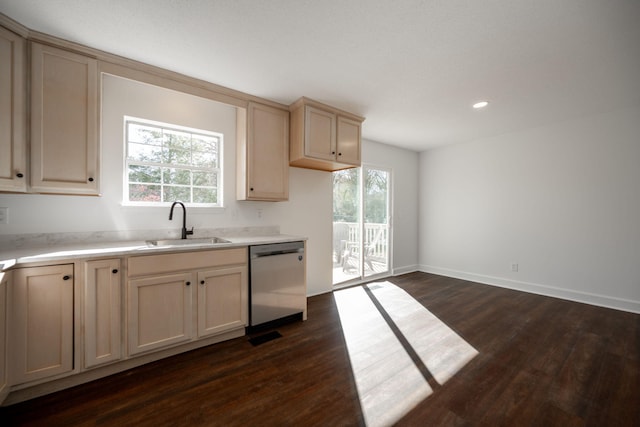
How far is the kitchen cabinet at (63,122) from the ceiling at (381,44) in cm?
20

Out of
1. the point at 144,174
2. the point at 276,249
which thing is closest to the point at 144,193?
the point at 144,174

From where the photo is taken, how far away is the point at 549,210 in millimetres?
3875

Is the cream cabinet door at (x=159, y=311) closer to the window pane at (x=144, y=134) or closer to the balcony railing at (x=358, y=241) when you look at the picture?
the window pane at (x=144, y=134)

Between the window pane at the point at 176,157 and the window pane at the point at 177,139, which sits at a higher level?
the window pane at the point at 177,139

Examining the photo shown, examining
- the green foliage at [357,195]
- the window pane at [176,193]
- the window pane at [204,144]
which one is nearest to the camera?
the window pane at [176,193]

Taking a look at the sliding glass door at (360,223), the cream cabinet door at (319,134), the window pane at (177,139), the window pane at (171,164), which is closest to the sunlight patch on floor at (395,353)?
the sliding glass door at (360,223)

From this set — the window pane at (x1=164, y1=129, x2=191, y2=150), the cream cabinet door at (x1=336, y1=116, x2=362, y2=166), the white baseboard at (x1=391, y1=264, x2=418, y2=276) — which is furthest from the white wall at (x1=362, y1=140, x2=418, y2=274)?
the window pane at (x1=164, y1=129, x2=191, y2=150)

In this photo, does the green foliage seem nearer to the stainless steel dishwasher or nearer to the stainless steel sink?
the stainless steel dishwasher

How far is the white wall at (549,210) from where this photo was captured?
3.32 metres

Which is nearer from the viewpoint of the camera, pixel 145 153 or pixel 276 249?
pixel 145 153

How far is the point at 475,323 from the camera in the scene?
290 centimetres

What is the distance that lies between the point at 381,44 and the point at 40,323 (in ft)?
9.99

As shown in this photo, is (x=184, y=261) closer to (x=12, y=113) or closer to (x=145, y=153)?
(x=145, y=153)

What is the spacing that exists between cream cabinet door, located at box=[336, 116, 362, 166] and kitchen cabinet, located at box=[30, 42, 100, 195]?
7.66 ft
